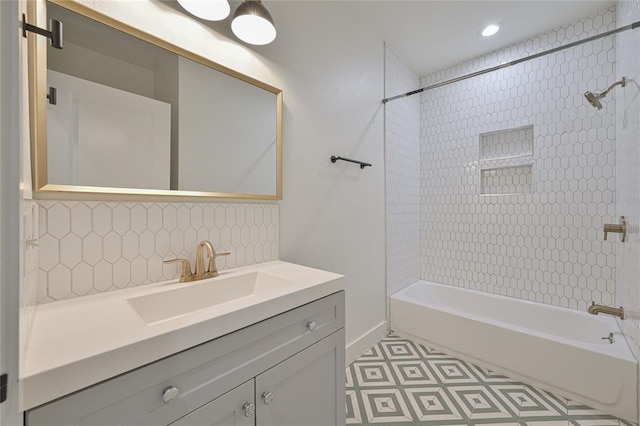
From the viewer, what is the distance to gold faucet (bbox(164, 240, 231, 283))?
1.08 m

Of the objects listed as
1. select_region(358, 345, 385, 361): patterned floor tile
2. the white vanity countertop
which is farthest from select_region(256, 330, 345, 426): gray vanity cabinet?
select_region(358, 345, 385, 361): patterned floor tile

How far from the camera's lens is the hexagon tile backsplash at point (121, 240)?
84cm

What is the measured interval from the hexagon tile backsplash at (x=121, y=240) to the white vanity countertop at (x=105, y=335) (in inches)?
2.5

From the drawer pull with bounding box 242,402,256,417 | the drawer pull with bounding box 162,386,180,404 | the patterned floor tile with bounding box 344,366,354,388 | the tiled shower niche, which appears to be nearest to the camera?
the drawer pull with bounding box 162,386,180,404

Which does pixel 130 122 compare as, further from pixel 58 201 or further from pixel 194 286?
pixel 194 286

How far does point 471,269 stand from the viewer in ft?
8.55

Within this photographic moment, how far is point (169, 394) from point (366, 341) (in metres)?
1.79

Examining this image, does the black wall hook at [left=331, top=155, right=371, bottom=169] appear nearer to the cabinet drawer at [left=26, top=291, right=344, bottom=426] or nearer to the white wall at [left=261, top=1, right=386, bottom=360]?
the white wall at [left=261, top=1, right=386, bottom=360]

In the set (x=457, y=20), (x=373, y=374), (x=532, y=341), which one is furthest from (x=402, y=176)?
(x=373, y=374)

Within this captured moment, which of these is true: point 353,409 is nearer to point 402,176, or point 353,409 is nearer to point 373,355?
point 373,355

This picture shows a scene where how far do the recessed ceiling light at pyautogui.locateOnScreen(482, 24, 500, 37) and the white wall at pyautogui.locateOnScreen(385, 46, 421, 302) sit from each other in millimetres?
690

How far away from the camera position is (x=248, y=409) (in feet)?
2.60

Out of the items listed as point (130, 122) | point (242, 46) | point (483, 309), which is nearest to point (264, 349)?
point (130, 122)

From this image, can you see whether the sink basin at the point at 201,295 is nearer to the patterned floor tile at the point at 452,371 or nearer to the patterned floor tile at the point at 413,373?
the patterned floor tile at the point at 413,373
